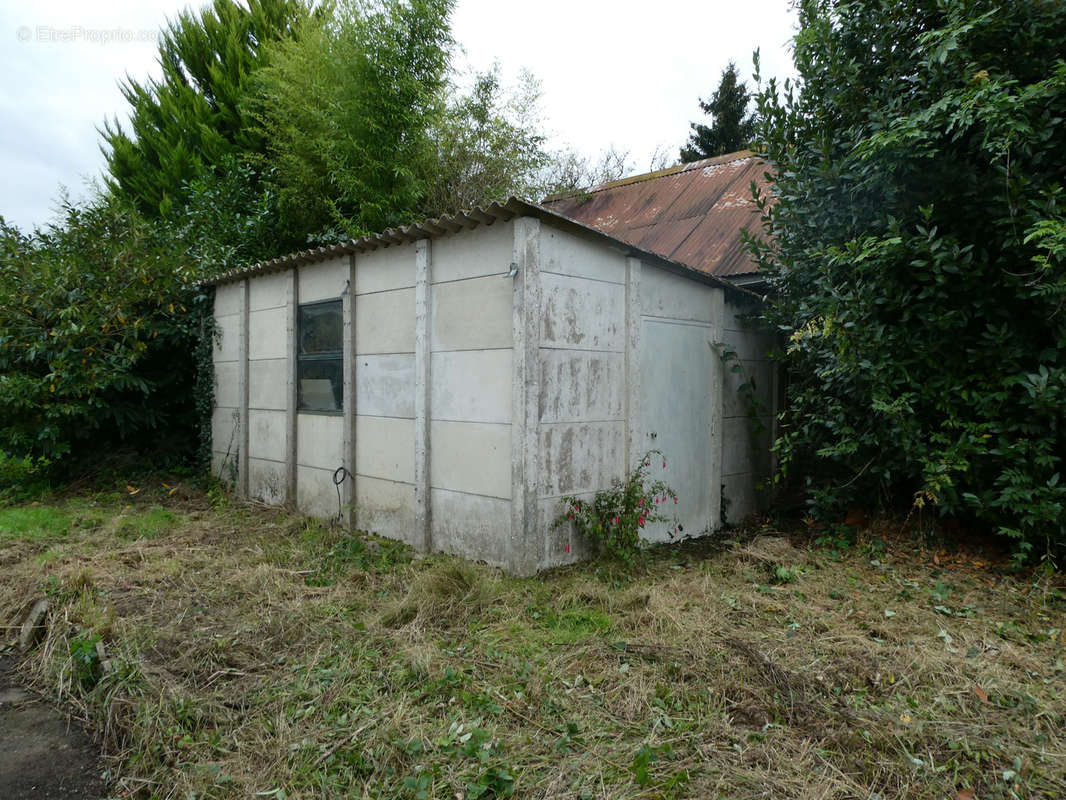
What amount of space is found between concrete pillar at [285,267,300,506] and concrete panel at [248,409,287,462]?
226mm

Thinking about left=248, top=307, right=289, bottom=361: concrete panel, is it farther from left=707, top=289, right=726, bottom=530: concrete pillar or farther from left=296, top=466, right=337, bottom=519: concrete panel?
left=707, top=289, right=726, bottom=530: concrete pillar

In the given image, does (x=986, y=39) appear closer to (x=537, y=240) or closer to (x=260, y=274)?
(x=537, y=240)

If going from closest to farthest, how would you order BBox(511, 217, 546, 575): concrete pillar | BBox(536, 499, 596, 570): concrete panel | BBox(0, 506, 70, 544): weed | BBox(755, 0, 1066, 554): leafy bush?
BBox(755, 0, 1066, 554): leafy bush, BBox(511, 217, 546, 575): concrete pillar, BBox(536, 499, 596, 570): concrete panel, BBox(0, 506, 70, 544): weed

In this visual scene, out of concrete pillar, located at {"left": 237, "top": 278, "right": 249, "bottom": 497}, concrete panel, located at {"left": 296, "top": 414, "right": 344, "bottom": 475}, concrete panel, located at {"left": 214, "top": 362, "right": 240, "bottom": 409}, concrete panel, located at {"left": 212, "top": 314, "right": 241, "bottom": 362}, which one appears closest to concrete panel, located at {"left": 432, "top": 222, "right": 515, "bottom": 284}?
concrete panel, located at {"left": 296, "top": 414, "right": 344, "bottom": 475}

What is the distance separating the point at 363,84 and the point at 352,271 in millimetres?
4836

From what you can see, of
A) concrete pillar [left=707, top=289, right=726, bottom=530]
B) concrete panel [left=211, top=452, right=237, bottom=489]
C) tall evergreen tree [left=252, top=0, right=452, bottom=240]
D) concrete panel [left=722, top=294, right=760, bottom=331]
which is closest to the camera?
concrete pillar [left=707, top=289, right=726, bottom=530]

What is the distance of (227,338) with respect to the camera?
8609 mm

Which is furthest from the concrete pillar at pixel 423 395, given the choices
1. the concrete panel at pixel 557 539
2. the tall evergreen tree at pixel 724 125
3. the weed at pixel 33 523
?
the tall evergreen tree at pixel 724 125

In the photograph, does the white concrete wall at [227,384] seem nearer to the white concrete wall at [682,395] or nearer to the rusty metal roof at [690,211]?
the rusty metal roof at [690,211]

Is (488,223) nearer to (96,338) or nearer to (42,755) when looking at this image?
(42,755)

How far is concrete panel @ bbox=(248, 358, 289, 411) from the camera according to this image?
753 cm

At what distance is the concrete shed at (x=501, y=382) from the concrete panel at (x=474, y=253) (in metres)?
0.02

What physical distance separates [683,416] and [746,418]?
1.09 metres

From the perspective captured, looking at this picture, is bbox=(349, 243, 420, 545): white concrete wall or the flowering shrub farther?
bbox=(349, 243, 420, 545): white concrete wall
